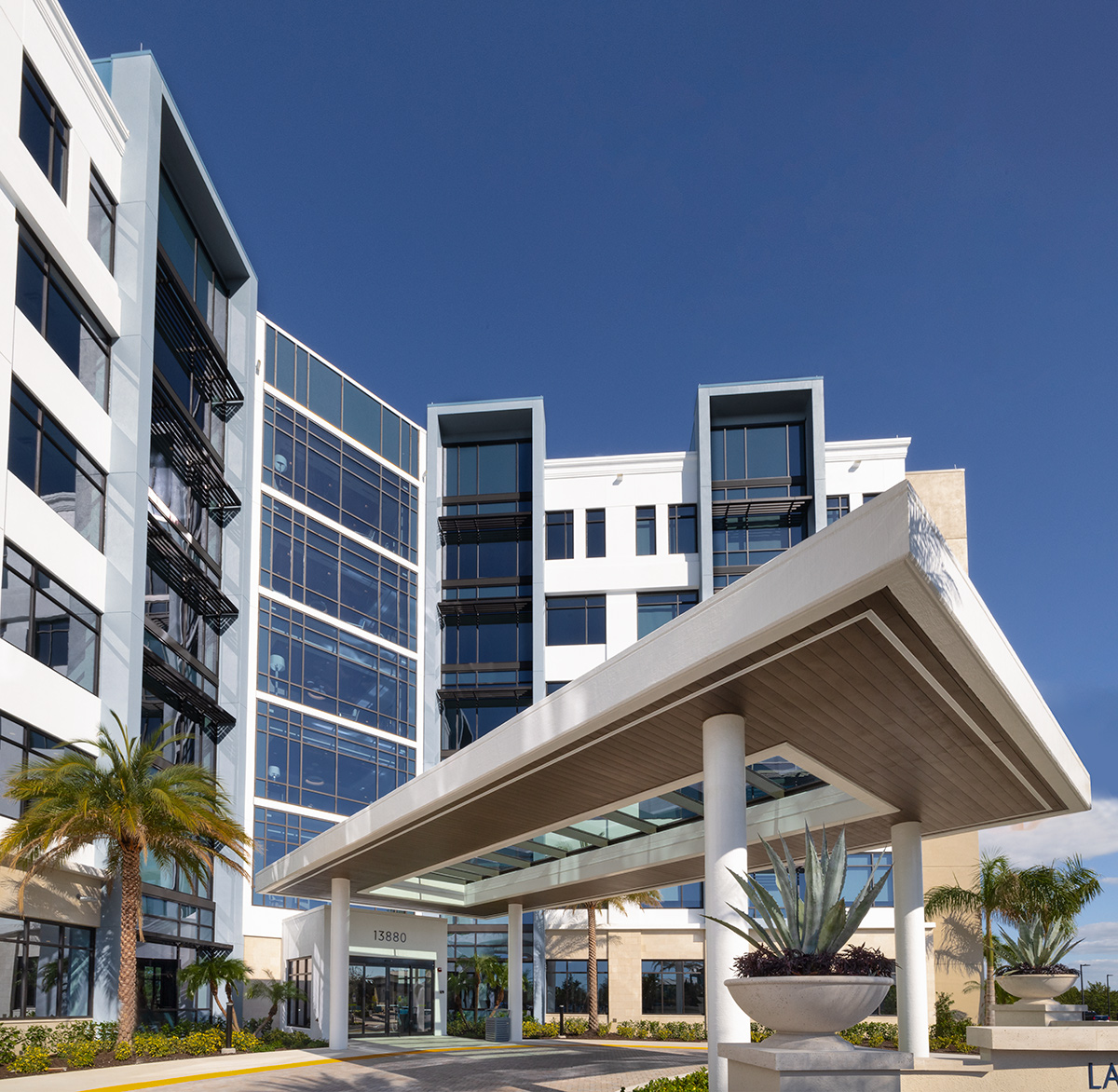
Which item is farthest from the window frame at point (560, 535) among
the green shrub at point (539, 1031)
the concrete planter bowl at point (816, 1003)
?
the concrete planter bowl at point (816, 1003)

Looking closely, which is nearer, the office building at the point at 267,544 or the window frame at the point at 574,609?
the office building at the point at 267,544

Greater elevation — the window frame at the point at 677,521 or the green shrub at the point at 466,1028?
the window frame at the point at 677,521

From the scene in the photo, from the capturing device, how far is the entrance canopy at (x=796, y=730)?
1078 centimetres

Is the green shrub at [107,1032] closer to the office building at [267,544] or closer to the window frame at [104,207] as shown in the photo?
the office building at [267,544]

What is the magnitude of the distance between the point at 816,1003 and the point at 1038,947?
10502 millimetres

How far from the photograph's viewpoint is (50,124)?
27109 mm

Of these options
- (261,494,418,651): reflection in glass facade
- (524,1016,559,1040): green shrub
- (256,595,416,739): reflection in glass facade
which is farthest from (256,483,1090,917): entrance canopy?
(261,494,418,651): reflection in glass facade

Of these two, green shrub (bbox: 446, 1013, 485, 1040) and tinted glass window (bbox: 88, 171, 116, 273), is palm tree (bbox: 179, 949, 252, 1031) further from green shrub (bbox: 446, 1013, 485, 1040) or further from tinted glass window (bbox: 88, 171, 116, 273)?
tinted glass window (bbox: 88, 171, 116, 273)

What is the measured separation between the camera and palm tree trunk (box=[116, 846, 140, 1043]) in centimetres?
2502

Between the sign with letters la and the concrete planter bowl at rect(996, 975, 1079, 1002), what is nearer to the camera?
the sign with letters la

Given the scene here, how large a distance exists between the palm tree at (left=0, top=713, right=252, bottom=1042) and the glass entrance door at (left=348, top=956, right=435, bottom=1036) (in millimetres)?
13629

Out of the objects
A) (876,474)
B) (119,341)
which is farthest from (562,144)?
(119,341)

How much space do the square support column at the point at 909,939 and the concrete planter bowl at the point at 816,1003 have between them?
37.0 ft

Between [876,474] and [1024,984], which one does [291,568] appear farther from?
[1024,984]
